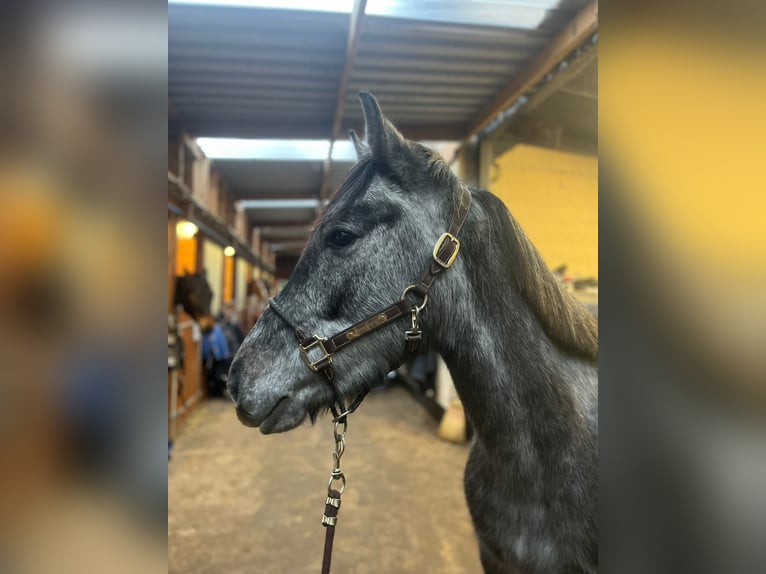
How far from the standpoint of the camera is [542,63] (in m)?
2.24

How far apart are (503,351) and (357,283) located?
370 mm

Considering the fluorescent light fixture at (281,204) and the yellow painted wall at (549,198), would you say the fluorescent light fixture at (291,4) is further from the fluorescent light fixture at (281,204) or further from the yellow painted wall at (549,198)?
the fluorescent light fixture at (281,204)

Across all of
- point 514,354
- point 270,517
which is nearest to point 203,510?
point 270,517

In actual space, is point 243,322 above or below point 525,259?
below

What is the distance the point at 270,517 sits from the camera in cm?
274

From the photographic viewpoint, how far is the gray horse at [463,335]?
854mm

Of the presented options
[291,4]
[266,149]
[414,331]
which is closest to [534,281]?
[414,331]

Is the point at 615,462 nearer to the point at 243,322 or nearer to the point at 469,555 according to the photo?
the point at 469,555

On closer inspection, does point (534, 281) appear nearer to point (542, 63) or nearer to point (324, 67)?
point (542, 63)

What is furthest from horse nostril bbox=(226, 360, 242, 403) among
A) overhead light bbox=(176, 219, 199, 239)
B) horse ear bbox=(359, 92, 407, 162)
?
overhead light bbox=(176, 219, 199, 239)

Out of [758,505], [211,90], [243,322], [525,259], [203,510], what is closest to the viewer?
[758,505]

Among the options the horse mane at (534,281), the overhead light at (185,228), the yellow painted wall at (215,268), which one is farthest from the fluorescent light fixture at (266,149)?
the horse mane at (534,281)

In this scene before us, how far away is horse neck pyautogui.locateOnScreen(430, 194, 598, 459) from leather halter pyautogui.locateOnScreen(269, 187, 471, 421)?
0.05m

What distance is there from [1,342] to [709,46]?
2.11 feet
